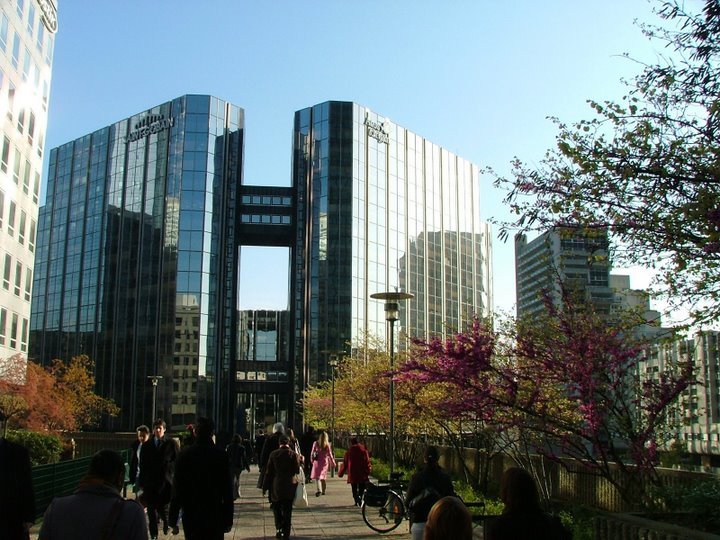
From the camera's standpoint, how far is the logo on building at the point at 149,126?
8344 cm

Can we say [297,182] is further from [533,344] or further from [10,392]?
[533,344]

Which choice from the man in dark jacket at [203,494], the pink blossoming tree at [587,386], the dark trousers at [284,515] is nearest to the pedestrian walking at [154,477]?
the dark trousers at [284,515]

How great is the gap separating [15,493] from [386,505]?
29.3 ft

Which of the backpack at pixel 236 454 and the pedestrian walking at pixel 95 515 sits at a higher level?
the pedestrian walking at pixel 95 515

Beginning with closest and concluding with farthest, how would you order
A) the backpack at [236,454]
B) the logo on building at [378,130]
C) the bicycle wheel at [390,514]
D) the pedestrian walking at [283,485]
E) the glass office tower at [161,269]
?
the pedestrian walking at [283,485], the bicycle wheel at [390,514], the backpack at [236,454], the glass office tower at [161,269], the logo on building at [378,130]

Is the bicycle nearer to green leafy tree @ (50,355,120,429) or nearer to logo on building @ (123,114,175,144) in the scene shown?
green leafy tree @ (50,355,120,429)

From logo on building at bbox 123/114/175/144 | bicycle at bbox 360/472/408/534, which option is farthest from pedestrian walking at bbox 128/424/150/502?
logo on building at bbox 123/114/175/144

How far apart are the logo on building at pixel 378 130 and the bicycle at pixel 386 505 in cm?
7502

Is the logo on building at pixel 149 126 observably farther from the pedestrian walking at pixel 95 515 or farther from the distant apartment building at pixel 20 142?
the pedestrian walking at pixel 95 515

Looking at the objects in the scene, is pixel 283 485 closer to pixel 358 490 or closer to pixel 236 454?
pixel 358 490

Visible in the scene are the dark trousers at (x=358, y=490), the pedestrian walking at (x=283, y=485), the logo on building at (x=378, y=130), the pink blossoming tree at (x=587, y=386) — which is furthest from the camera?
the logo on building at (x=378, y=130)

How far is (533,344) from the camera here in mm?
11414

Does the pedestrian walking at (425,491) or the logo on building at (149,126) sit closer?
the pedestrian walking at (425,491)

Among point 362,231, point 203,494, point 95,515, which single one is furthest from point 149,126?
point 95,515
